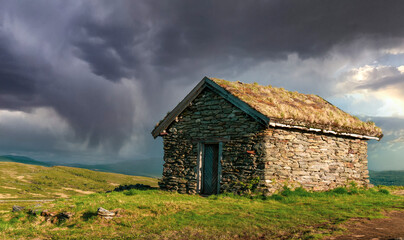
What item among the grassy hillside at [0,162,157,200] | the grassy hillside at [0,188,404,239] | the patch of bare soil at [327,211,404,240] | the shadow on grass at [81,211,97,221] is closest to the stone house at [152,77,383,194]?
the grassy hillside at [0,188,404,239]

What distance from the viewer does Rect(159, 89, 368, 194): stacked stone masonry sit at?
13.4 metres

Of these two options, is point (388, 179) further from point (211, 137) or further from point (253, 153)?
point (253, 153)

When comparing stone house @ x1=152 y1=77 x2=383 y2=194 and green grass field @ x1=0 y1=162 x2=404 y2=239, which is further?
stone house @ x1=152 y1=77 x2=383 y2=194

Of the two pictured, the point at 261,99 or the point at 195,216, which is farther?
the point at 261,99

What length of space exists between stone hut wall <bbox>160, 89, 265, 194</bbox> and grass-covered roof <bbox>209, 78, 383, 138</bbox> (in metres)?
0.82

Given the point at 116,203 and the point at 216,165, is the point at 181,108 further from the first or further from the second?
the point at 116,203

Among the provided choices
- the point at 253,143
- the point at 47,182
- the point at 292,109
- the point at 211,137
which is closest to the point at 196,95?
the point at 211,137

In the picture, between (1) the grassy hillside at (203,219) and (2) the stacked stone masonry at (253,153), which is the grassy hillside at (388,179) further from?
(1) the grassy hillside at (203,219)

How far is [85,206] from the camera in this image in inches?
439

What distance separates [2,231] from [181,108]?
9.84m

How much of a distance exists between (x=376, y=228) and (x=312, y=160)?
6.97 meters

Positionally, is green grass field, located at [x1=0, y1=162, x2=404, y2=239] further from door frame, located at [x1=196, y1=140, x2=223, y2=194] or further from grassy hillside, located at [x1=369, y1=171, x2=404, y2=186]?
grassy hillside, located at [x1=369, y1=171, x2=404, y2=186]

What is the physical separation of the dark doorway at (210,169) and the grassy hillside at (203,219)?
7.24 ft

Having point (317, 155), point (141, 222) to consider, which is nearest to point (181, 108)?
point (317, 155)
